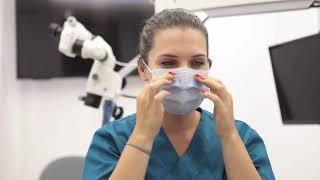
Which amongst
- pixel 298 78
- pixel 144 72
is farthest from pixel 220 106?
pixel 298 78

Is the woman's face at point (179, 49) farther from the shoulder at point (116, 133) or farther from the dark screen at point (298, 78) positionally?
the dark screen at point (298, 78)

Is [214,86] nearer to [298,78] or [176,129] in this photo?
[176,129]

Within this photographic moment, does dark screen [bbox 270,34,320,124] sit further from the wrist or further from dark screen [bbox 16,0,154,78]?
dark screen [bbox 16,0,154,78]

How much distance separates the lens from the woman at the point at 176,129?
3.49 feet

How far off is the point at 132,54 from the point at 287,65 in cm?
124

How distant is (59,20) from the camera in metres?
2.73

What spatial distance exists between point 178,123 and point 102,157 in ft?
0.78

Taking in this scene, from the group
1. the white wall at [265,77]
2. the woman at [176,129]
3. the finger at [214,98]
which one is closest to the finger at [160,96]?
the woman at [176,129]

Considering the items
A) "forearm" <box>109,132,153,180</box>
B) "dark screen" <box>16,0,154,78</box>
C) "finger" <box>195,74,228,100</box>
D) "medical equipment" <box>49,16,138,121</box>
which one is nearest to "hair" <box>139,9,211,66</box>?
"finger" <box>195,74,228,100</box>

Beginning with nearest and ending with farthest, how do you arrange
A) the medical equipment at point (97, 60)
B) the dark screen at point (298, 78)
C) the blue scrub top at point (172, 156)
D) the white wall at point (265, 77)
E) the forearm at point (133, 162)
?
the forearm at point (133, 162), the blue scrub top at point (172, 156), the dark screen at point (298, 78), the medical equipment at point (97, 60), the white wall at point (265, 77)

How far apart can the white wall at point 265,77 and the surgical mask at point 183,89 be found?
1273mm

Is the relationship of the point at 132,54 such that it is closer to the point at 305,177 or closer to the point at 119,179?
the point at 305,177

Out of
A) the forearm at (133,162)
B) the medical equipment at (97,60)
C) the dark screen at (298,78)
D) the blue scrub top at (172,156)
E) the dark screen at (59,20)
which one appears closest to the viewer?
the forearm at (133,162)

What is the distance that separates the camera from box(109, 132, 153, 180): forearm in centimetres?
103
